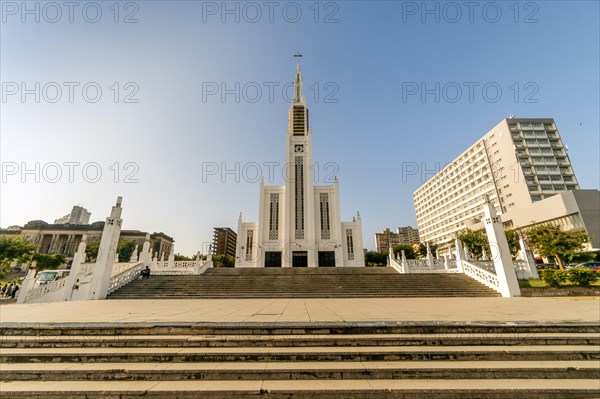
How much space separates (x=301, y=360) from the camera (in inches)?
150

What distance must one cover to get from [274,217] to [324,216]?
7888 mm

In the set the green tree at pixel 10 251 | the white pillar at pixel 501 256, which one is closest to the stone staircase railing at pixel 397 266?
the white pillar at pixel 501 256

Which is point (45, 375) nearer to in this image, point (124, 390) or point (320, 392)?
point (124, 390)

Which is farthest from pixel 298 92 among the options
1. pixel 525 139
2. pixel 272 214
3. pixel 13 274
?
pixel 13 274

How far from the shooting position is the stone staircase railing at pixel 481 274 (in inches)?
585

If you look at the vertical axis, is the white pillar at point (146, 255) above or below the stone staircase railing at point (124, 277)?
above

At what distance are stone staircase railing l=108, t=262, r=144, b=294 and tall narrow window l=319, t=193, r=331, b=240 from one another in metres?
24.5

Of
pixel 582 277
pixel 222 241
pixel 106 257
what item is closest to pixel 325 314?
pixel 106 257

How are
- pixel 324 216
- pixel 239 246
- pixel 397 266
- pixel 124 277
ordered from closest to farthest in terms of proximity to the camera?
pixel 124 277
pixel 397 266
pixel 239 246
pixel 324 216

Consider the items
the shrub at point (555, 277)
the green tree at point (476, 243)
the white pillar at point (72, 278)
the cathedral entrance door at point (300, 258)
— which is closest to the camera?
the shrub at point (555, 277)

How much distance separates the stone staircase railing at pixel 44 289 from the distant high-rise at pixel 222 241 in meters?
104

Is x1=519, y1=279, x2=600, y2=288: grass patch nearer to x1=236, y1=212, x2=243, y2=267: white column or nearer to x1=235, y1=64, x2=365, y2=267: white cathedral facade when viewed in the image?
x1=235, y1=64, x2=365, y2=267: white cathedral facade

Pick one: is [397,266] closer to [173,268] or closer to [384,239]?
[173,268]

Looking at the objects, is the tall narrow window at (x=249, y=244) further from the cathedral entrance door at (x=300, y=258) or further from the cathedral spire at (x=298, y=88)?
the cathedral spire at (x=298, y=88)
